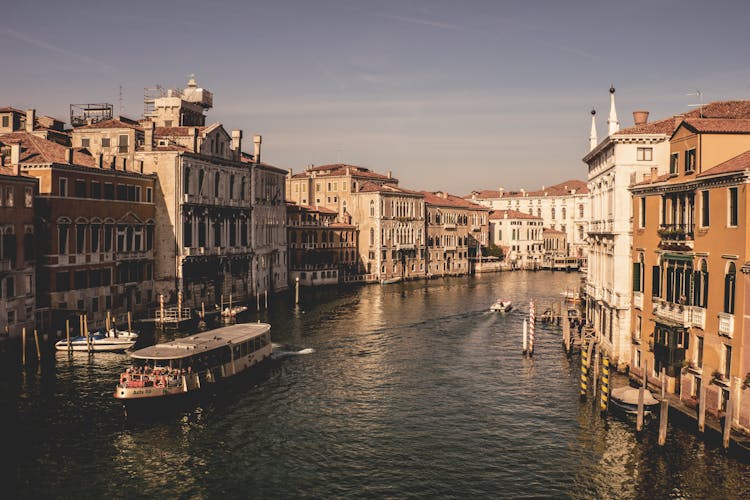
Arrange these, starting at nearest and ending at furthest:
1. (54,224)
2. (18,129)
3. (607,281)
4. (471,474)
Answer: (471,474)
(607,281)
(54,224)
(18,129)

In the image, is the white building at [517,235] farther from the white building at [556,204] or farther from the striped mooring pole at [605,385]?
the striped mooring pole at [605,385]

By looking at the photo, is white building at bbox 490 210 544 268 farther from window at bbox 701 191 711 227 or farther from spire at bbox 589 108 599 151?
window at bbox 701 191 711 227

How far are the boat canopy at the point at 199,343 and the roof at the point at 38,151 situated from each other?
15.0 metres

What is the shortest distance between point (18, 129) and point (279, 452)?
37.5 meters

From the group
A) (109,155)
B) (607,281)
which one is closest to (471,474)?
(607,281)

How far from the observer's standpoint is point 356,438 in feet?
79.8

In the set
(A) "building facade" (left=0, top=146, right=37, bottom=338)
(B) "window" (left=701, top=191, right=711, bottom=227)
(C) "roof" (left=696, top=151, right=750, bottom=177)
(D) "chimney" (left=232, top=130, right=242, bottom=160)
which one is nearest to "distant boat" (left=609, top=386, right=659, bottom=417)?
(B) "window" (left=701, top=191, right=711, bottom=227)

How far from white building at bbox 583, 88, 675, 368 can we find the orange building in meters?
1.33

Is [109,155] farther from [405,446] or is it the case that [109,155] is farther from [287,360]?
[405,446]

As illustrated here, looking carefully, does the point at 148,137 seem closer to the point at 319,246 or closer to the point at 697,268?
the point at 319,246

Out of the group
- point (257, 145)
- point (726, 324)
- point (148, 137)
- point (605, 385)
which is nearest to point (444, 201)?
point (257, 145)

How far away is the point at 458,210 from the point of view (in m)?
106

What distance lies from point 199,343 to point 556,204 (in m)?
119

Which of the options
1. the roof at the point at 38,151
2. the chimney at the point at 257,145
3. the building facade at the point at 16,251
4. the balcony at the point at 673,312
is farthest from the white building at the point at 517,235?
the balcony at the point at 673,312
